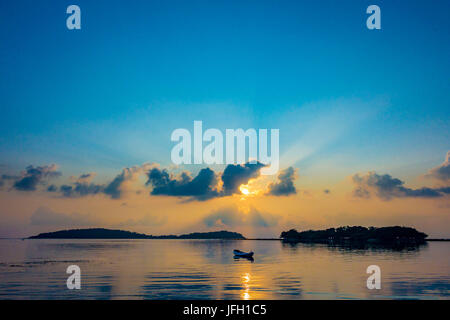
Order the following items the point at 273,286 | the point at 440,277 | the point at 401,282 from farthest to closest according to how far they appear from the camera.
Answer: the point at 440,277 < the point at 401,282 < the point at 273,286

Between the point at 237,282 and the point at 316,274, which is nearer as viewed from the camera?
the point at 237,282

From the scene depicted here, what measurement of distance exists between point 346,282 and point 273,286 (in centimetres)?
1114

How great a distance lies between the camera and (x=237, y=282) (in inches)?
2135

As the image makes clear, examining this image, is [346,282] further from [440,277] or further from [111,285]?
[111,285]

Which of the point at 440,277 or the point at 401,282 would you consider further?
the point at 440,277
